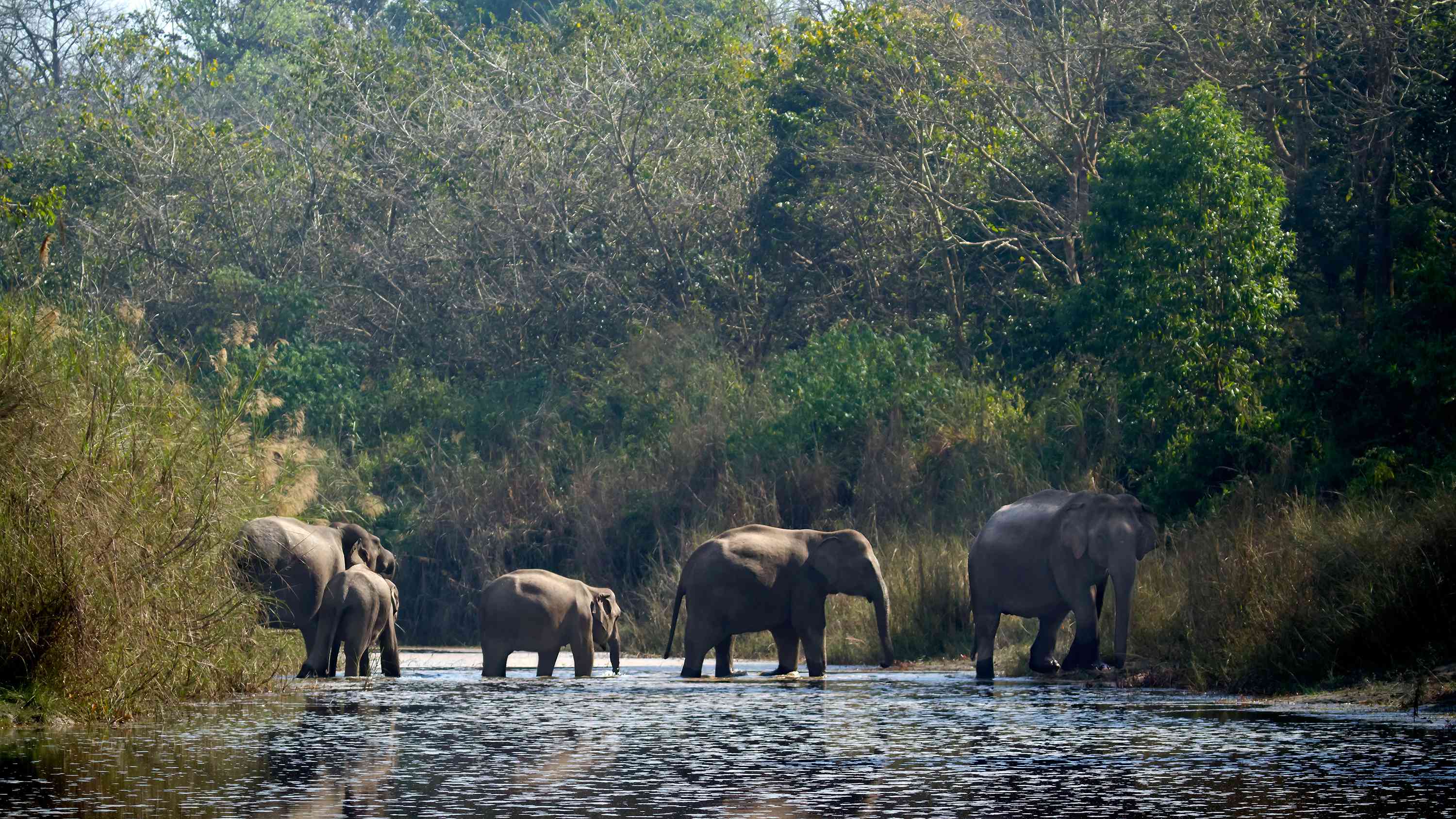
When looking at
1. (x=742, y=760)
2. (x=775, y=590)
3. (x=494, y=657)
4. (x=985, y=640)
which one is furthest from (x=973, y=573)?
(x=742, y=760)

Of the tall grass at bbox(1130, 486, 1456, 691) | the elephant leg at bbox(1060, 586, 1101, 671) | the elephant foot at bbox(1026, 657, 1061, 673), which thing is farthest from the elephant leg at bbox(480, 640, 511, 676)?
the tall grass at bbox(1130, 486, 1456, 691)

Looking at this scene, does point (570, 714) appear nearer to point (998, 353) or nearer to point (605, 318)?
point (998, 353)

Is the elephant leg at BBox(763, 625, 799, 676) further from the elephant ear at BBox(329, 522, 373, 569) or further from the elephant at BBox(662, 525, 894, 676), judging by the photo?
the elephant ear at BBox(329, 522, 373, 569)

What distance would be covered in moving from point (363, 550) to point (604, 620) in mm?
2660

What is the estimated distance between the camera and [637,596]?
1054 inches

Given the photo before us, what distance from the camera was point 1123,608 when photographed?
55.6ft

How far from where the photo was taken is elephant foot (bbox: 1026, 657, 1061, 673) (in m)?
18.1

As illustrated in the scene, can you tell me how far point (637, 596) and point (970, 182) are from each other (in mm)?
8286

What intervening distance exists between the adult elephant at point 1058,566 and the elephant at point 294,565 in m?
6.34

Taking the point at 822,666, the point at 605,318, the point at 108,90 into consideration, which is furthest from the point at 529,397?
the point at 822,666

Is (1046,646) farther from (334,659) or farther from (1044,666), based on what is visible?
(334,659)

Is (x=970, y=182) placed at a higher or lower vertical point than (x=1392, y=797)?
higher

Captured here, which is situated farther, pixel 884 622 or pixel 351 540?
pixel 351 540

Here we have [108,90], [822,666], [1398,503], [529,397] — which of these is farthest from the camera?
[108,90]
